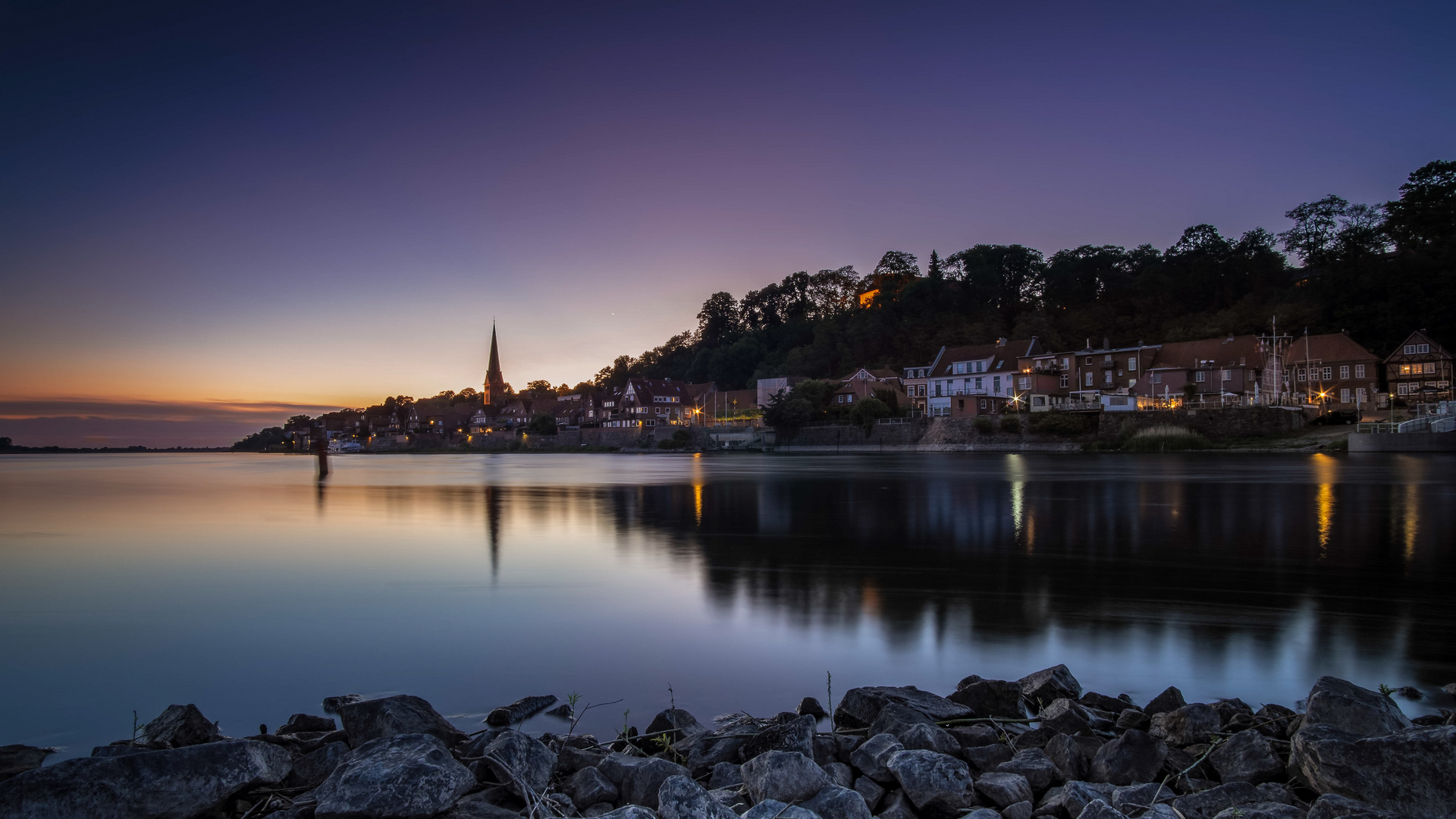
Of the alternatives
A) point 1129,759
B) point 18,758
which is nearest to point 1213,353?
point 1129,759

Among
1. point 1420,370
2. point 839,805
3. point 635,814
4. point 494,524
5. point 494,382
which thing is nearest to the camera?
point 635,814

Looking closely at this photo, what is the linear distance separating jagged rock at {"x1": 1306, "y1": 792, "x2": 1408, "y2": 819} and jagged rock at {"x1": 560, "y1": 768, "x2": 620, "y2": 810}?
2829 millimetres

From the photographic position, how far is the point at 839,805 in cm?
284

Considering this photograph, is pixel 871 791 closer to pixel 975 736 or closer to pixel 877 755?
pixel 877 755

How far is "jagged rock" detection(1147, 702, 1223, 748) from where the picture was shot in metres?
3.72

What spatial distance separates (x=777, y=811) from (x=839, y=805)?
0.30m

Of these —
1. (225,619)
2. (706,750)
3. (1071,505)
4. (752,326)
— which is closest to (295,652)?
(225,619)

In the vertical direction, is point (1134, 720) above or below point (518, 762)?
below

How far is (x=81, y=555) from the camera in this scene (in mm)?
Result: 12734

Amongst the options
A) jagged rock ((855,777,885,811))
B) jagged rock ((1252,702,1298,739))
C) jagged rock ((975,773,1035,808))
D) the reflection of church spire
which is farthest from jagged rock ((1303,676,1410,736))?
the reflection of church spire

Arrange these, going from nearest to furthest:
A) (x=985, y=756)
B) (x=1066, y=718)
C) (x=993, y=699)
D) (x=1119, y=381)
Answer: (x=985, y=756) < (x=1066, y=718) < (x=993, y=699) < (x=1119, y=381)

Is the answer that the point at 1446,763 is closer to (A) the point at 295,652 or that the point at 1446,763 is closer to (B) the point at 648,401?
(A) the point at 295,652

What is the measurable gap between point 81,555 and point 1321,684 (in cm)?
1762

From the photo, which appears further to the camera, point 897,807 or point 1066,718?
point 1066,718
